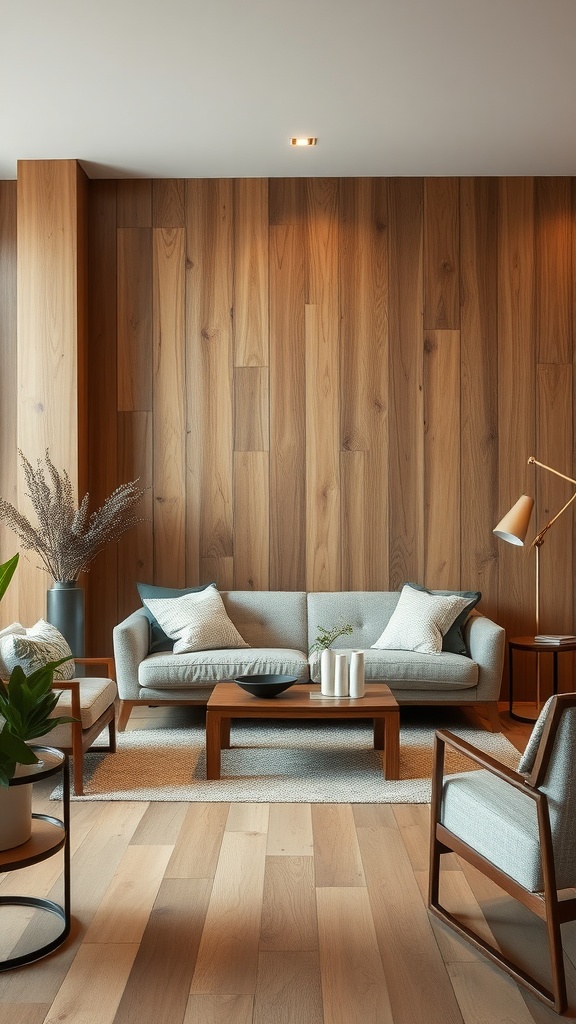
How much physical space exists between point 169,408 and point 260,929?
12.7ft

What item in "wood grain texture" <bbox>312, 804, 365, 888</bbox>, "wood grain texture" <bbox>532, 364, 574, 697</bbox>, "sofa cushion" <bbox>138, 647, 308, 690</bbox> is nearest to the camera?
"wood grain texture" <bbox>312, 804, 365, 888</bbox>

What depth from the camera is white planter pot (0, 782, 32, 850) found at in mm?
2521

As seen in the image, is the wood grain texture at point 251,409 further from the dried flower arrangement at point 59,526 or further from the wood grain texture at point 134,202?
the wood grain texture at point 134,202

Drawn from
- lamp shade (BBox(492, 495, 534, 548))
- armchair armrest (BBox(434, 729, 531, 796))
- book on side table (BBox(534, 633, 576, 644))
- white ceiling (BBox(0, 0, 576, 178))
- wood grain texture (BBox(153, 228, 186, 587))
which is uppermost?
white ceiling (BBox(0, 0, 576, 178))

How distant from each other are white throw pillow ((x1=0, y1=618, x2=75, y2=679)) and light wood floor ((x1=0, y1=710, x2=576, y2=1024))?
0.67m

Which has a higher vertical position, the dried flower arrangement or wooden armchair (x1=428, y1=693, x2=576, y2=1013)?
the dried flower arrangement

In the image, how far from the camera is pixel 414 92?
468cm

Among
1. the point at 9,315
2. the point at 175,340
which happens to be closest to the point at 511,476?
the point at 175,340

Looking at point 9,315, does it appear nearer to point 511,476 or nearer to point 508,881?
point 511,476

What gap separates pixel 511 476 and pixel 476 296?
3.92ft

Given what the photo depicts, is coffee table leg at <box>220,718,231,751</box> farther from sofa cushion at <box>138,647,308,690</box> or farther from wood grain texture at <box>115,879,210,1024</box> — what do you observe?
wood grain texture at <box>115,879,210,1024</box>

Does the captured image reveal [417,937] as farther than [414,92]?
No

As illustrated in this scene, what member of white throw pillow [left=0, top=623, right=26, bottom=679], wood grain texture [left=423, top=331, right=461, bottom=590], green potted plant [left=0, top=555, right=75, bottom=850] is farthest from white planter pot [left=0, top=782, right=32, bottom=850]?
wood grain texture [left=423, top=331, right=461, bottom=590]

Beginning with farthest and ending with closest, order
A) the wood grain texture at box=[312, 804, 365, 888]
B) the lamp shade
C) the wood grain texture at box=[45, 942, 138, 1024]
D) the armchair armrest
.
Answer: the lamp shade, the wood grain texture at box=[312, 804, 365, 888], the armchair armrest, the wood grain texture at box=[45, 942, 138, 1024]
